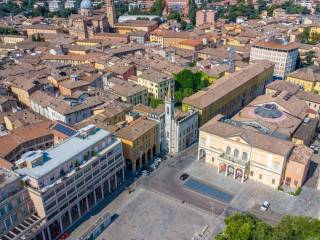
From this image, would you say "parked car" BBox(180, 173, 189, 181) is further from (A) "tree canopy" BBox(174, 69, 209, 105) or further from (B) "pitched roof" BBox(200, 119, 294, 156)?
(A) "tree canopy" BBox(174, 69, 209, 105)

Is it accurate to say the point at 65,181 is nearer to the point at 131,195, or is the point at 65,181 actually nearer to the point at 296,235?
the point at 131,195

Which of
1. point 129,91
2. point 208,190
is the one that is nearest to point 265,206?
point 208,190

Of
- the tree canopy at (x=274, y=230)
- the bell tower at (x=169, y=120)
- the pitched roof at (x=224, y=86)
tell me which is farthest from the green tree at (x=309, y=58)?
the tree canopy at (x=274, y=230)

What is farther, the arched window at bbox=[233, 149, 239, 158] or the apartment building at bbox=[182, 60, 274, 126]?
the apartment building at bbox=[182, 60, 274, 126]

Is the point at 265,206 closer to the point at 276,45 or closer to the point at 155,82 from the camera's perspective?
the point at 155,82

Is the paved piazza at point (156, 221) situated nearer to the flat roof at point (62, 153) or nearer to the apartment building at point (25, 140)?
the flat roof at point (62, 153)

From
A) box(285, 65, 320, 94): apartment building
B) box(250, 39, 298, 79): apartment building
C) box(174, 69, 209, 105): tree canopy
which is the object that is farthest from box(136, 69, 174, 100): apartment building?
box(250, 39, 298, 79): apartment building

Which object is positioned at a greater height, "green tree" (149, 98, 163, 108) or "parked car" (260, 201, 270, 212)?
"green tree" (149, 98, 163, 108)
